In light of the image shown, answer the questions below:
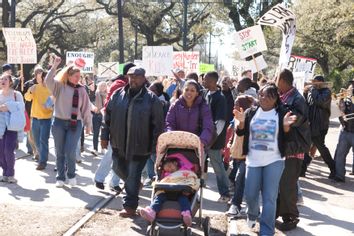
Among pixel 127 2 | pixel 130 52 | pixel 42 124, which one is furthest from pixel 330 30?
pixel 130 52

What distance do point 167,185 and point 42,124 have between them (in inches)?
198

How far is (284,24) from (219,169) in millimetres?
2748

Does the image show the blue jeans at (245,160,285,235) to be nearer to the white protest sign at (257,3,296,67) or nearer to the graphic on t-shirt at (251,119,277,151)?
the graphic on t-shirt at (251,119,277,151)

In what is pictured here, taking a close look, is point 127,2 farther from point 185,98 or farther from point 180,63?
point 185,98

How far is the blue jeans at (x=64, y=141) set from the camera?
8.52 metres

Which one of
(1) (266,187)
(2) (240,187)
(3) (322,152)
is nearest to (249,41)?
(3) (322,152)

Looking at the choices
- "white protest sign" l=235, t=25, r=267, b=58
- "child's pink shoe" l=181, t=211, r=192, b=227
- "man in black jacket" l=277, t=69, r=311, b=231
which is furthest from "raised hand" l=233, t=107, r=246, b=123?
"white protest sign" l=235, t=25, r=267, b=58

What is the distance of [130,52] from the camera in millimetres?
65312

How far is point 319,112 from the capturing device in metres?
10.5

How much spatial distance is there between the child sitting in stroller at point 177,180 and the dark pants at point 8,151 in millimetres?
3562

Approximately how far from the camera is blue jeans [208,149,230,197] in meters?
7.81

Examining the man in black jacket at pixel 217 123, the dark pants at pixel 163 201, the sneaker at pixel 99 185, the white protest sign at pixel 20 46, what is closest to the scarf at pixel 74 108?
the sneaker at pixel 99 185

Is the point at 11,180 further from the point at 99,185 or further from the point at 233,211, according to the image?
the point at 233,211

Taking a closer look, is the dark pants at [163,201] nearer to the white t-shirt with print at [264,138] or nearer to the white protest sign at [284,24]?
the white t-shirt with print at [264,138]
